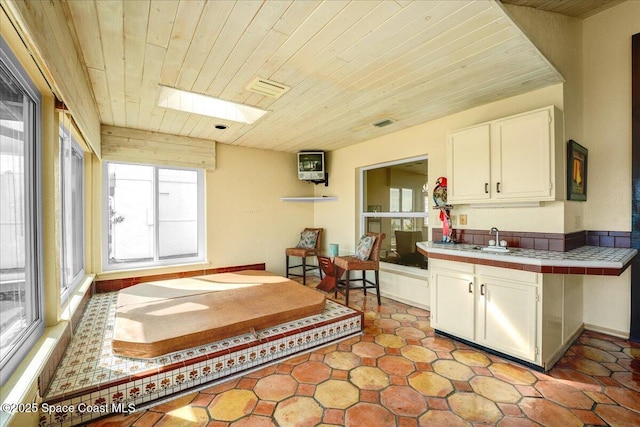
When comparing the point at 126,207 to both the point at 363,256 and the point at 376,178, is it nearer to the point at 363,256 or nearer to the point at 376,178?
the point at 363,256

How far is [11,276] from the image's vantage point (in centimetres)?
154

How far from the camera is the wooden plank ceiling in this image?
1.63 m

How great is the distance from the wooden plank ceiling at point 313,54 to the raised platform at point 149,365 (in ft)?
7.44

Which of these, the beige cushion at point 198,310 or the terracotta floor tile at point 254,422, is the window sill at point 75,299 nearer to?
the beige cushion at point 198,310

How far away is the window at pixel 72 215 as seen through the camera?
8.25 ft

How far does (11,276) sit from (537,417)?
3237 millimetres

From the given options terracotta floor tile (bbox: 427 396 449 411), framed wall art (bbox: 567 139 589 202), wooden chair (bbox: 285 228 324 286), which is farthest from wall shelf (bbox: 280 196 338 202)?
terracotta floor tile (bbox: 427 396 449 411)

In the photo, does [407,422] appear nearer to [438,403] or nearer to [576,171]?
[438,403]

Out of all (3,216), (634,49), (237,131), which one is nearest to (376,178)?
(237,131)

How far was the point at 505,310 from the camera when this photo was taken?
237cm

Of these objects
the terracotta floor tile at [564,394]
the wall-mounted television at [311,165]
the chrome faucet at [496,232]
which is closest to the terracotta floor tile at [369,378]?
the terracotta floor tile at [564,394]

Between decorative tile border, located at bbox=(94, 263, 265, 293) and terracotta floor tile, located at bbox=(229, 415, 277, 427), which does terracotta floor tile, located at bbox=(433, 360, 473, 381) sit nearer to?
terracotta floor tile, located at bbox=(229, 415, 277, 427)

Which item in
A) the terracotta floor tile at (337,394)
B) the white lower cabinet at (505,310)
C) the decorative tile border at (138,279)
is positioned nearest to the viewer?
the terracotta floor tile at (337,394)

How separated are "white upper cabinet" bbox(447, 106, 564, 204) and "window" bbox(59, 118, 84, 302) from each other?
375 cm
